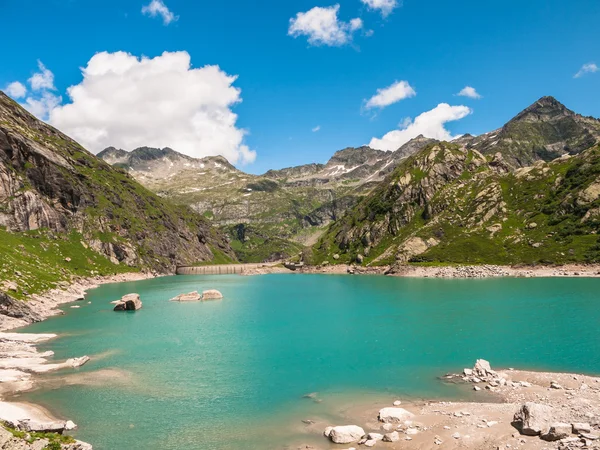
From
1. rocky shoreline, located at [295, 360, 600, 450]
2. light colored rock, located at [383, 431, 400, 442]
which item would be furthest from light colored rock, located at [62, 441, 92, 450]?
light colored rock, located at [383, 431, 400, 442]

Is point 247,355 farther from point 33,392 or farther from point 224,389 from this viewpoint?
point 33,392

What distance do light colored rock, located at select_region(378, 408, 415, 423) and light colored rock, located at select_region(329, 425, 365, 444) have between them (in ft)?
10.3

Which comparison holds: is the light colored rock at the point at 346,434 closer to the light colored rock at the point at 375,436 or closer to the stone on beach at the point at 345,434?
the stone on beach at the point at 345,434

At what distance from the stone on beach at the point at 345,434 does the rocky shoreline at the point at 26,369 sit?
15848 mm

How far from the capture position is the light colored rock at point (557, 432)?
77.6 feet

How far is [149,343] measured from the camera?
6241cm

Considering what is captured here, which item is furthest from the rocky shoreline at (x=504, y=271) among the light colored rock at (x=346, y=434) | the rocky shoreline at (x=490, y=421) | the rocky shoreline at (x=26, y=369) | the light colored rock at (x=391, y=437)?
the rocky shoreline at (x=26, y=369)

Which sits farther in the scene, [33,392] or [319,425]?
[33,392]

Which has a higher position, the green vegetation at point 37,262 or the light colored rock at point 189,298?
the green vegetation at point 37,262

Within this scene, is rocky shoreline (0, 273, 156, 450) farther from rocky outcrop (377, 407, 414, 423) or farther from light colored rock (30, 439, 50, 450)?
rocky outcrop (377, 407, 414, 423)

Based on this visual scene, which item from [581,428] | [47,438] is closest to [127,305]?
[47,438]

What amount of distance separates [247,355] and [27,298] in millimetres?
65914

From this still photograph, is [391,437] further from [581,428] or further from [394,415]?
[581,428]

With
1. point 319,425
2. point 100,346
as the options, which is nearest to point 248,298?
point 100,346
